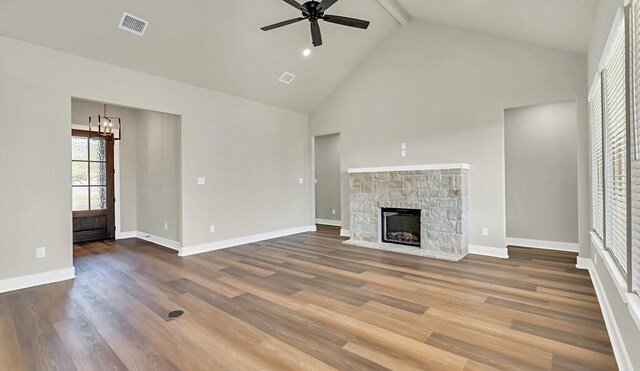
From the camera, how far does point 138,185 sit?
268 inches

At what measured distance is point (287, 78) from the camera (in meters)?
5.86

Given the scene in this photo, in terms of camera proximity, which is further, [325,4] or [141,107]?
[141,107]

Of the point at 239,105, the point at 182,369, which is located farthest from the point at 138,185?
the point at 182,369

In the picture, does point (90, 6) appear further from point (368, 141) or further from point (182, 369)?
point (368, 141)

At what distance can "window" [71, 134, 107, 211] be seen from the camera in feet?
19.7

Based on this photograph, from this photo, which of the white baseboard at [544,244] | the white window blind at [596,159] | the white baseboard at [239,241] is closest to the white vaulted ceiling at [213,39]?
the white baseboard at [239,241]

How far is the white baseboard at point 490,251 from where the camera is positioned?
464 centimetres

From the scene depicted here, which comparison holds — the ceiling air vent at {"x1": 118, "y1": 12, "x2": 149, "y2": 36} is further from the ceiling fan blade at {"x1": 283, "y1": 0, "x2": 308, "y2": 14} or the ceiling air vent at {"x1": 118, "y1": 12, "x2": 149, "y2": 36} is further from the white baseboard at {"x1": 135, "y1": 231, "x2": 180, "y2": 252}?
the white baseboard at {"x1": 135, "y1": 231, "x2": 180, "y2": 252}

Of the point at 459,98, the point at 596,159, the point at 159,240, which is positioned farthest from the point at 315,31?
the point at 159,240

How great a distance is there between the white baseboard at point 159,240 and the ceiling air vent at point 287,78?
3.57 metres

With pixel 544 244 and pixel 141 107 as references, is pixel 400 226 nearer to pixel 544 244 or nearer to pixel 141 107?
pixel 544 244

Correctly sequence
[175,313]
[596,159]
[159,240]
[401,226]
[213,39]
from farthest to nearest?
[159,240], [401,226], [213,39], [596,159], [175,313]

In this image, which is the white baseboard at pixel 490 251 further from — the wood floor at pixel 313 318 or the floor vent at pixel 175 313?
the floor vent at pixel 175 313

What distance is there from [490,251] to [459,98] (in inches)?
98.4
